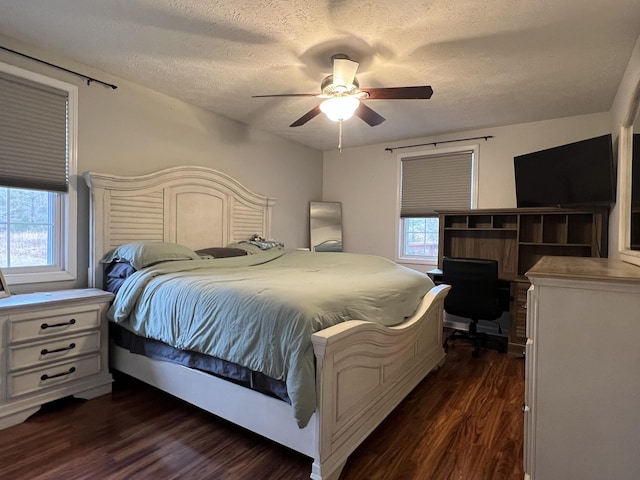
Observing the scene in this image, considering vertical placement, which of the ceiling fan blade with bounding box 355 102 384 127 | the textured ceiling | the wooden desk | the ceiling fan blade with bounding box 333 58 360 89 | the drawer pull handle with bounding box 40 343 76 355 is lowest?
the drawer pull handle with bounding box 40 343 76 355

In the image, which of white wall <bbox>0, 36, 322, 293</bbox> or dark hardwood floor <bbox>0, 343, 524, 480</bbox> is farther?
white wall <bbox>0, 36, 322, 293</bbox>

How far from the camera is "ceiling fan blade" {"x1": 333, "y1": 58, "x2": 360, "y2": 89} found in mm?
2363

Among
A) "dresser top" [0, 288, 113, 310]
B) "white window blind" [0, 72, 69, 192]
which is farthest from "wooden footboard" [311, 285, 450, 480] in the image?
"white window blind" [0, 72, 69, 192]

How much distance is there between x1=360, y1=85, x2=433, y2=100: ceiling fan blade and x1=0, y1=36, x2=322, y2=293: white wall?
206cm

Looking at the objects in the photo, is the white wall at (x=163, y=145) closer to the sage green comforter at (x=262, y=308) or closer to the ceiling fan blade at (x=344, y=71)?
the sage green comforter at (x=262, y=308)

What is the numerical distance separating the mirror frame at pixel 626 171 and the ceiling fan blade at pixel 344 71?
1.72 metres

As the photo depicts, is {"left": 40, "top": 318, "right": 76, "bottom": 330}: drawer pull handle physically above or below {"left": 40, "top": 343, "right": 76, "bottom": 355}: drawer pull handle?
above

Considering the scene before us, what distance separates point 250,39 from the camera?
7.72ft

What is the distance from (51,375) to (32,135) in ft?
5.54

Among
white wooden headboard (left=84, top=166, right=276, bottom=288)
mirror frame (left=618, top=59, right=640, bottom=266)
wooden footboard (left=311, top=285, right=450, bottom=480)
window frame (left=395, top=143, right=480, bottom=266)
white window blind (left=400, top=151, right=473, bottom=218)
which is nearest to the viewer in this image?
wooden footboard (left=311, top=285, right=450, bottom=480)

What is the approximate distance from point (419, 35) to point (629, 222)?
1.76 m

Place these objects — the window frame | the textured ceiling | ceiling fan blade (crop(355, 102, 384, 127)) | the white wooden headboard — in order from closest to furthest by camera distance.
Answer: the textured ceiling < ceiling fan blade (crop(355, 102, 384, 127)) < the white wooden headboard < the window frame

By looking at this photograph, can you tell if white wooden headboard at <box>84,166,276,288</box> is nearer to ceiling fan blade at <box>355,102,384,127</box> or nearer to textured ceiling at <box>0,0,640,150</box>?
textured ceiling at <box>0,0,640,150</box>

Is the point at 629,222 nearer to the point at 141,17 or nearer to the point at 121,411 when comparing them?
the point at 141,17
